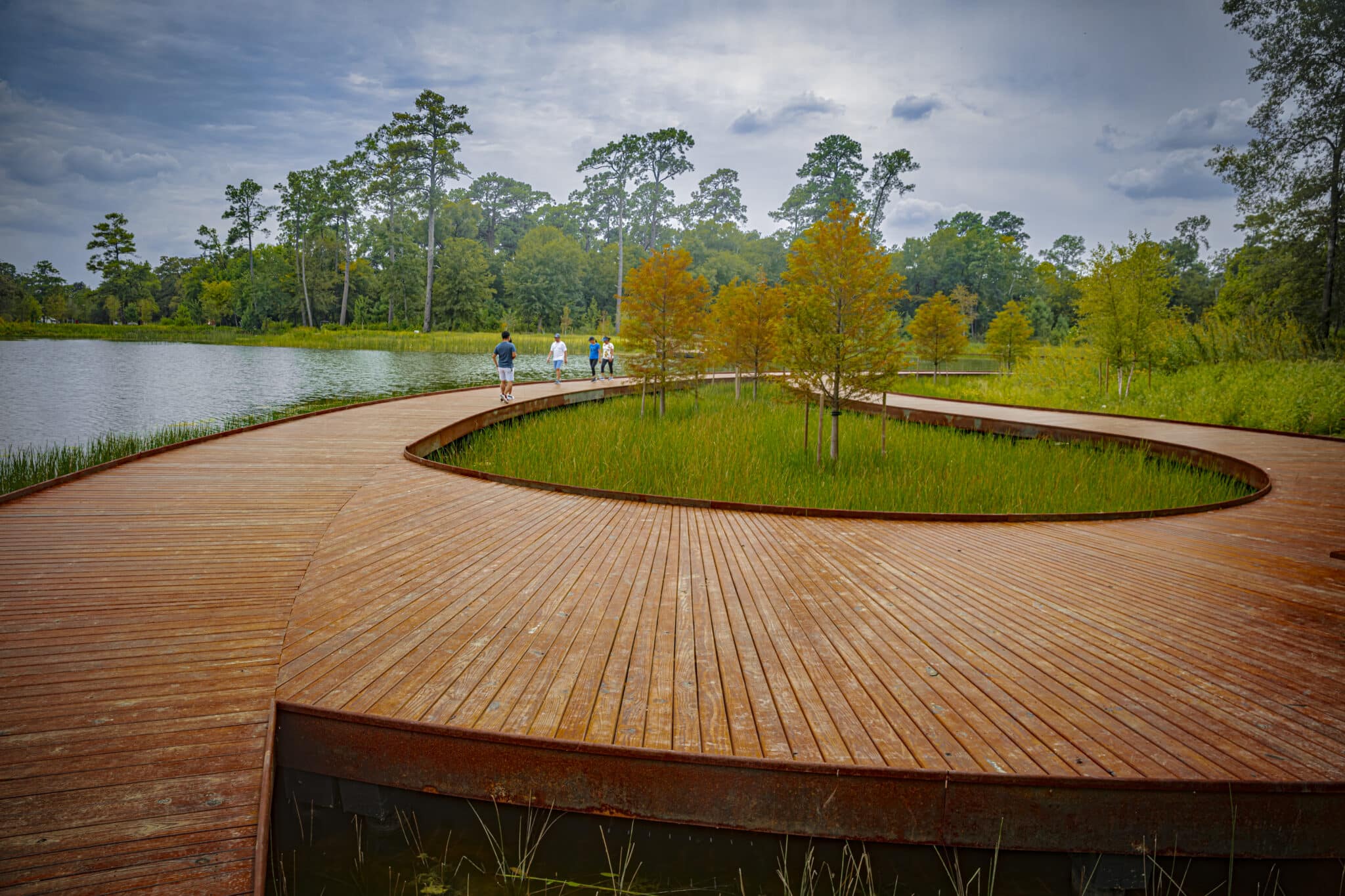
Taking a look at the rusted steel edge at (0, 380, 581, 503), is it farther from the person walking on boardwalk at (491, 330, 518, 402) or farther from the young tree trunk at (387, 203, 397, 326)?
the young tree trunk at (387, 203, 397, 326)

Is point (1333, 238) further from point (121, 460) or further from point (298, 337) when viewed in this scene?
point (298, 337)

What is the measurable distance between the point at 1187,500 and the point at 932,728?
281 inches

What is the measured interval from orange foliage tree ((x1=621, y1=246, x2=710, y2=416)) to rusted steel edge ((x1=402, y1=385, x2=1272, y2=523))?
6.96 ft

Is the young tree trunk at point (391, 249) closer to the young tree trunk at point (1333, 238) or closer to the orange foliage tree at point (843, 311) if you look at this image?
the orange foliage tree at point (843, 311)

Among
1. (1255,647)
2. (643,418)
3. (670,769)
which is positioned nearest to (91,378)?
(643,418)

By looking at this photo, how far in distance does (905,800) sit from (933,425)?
37.5 ft

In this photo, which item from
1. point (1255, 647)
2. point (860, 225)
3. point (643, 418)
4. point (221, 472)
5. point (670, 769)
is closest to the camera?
point (670, 769)

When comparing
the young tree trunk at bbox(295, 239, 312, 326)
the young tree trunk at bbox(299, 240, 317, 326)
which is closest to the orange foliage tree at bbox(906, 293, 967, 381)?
the young tree trunk at bbox(299, 240, 317, 326)

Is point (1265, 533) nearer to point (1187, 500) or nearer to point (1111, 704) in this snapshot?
point (1187, 500)

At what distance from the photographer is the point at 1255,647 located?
276 centimetres

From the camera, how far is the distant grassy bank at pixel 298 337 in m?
34.9

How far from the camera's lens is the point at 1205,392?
44.9 feet

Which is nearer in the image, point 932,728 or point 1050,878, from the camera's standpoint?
point 932,728

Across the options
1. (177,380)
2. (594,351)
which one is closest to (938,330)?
(594,351)
